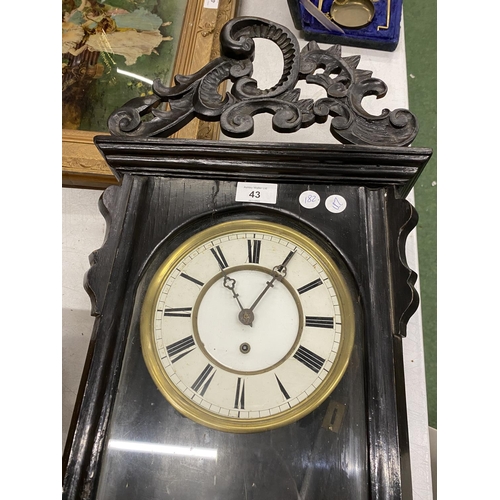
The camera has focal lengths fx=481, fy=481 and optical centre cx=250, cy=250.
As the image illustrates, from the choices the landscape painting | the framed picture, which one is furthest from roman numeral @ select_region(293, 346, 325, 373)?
the landscape painting

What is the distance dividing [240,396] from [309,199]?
14.5 inches

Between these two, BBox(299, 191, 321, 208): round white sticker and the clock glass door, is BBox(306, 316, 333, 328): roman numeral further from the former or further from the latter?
BBox(299, 191, 321, 208): round white sticker

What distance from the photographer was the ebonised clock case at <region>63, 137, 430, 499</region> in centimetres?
71

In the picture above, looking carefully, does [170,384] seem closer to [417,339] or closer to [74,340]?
[74,340]

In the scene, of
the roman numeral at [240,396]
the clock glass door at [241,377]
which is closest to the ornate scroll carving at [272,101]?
the clock glass door at [241,377]

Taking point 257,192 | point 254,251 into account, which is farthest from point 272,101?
point 254,251

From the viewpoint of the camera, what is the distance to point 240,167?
88 centimetres

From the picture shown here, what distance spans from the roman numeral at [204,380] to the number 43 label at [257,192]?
1.01 ft

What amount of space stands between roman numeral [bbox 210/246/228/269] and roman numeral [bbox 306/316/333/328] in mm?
173

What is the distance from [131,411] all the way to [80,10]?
1222 millimetres

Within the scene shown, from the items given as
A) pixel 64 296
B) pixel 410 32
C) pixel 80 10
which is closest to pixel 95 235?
pixel 64 296

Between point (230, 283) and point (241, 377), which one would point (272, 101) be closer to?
point (230, 283)

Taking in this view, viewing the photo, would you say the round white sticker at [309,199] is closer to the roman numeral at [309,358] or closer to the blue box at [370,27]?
the roman numeral at [309,358]

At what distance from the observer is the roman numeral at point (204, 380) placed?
0.77 m
